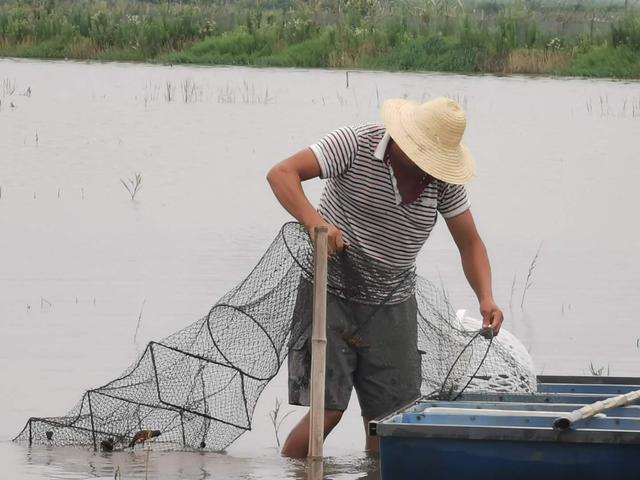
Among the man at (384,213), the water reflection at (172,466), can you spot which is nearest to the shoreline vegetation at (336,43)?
the water reflection at (172,466)

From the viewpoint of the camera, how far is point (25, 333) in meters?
8.68

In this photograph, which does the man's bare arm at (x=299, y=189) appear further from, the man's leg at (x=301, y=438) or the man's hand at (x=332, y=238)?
the man's leg at (x=301, y=438)

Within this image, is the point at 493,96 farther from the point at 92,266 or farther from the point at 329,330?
the point at 329,330

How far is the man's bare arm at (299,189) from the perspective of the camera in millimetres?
5699

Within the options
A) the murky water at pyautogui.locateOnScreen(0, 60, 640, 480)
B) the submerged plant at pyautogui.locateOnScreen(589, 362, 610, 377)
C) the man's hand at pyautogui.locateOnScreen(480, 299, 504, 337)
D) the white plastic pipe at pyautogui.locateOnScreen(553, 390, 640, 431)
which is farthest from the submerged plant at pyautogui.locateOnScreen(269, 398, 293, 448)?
the white plastic pipe at pyautogui.locateOnScreen(553, 390, 640, 431)

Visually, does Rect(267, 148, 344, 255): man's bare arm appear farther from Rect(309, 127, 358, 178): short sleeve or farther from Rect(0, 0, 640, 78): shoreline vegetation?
Rect(0, 0, 640, 78): shoreline vegetation

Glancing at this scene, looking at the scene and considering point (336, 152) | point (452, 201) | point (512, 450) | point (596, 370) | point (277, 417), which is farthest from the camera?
point (596, 370)

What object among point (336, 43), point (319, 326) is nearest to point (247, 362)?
point (319, 326)

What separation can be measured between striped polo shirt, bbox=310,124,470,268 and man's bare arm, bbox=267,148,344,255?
5 cm

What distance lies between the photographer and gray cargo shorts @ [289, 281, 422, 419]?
19.8ft

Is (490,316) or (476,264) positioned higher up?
(476,264)

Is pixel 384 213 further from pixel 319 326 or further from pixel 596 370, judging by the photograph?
pixel 596 370

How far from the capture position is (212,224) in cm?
1252

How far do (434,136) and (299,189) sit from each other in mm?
559
